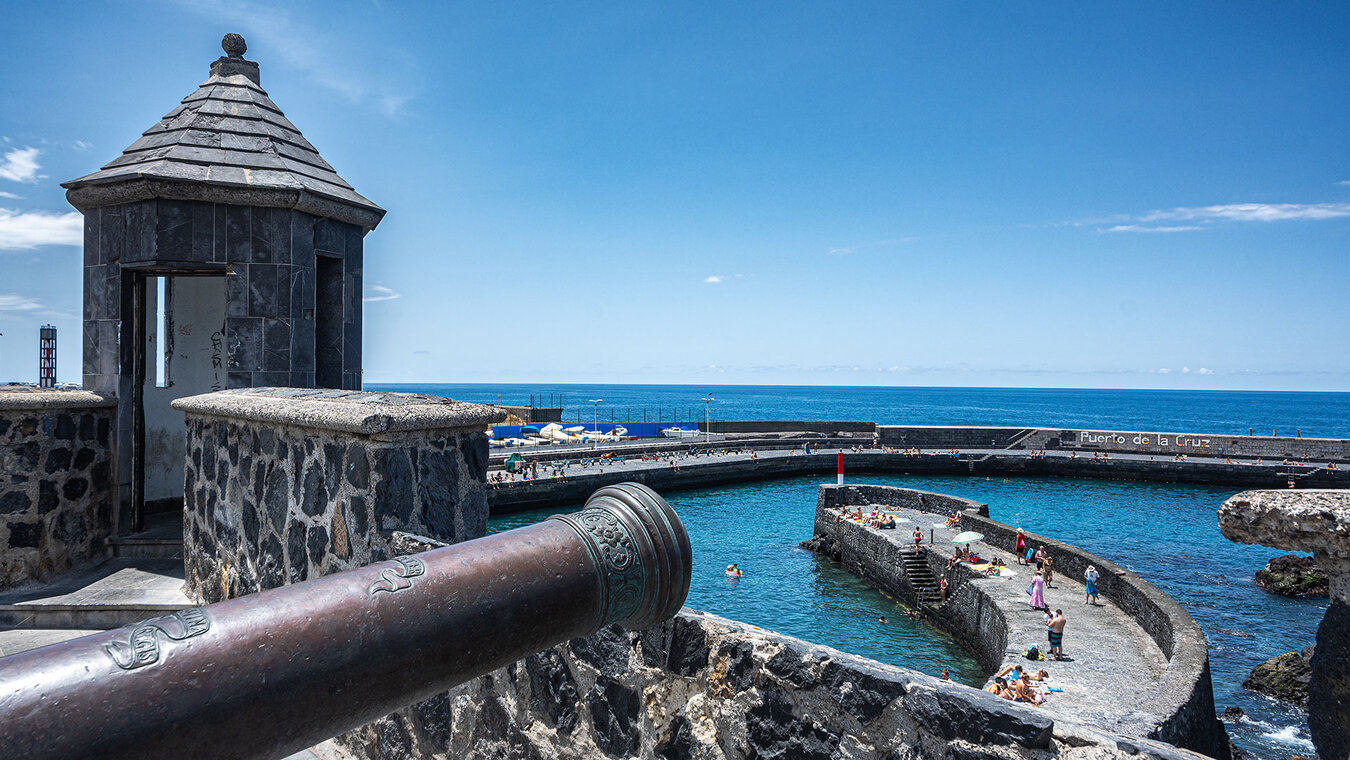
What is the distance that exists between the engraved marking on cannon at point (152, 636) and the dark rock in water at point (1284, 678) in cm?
1896

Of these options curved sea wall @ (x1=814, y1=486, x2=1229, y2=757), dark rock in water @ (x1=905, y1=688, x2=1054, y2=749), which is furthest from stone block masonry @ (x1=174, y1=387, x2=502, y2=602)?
curved sea wall @ (x1=814, y1=486, x2=1229, y2=757)

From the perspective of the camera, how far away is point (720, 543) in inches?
1187

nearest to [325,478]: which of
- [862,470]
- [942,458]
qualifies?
[862,470]

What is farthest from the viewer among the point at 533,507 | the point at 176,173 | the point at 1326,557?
the point at 533,507

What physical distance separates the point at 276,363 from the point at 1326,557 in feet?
21.2

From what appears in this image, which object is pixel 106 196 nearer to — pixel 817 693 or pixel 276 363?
pixel 276 363

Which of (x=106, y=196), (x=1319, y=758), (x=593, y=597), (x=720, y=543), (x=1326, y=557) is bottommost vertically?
(x=720, y=543)

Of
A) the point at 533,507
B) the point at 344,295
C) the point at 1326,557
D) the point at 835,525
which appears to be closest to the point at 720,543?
the point at 835,525

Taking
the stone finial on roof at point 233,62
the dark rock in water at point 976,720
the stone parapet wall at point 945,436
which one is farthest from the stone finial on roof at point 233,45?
the stone parapet wall at point 945,436

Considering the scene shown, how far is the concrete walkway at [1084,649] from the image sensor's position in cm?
1145

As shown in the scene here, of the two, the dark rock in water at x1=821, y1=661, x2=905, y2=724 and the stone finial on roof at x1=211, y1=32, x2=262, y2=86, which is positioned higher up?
the stone finial on roof at x1=211, y1=32, x2=262, y2=86

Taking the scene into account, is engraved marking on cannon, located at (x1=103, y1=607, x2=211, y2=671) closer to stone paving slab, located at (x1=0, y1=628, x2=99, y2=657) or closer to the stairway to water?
stone paving slab, located at (x1=0, y1=628, x2=99, y2=657)

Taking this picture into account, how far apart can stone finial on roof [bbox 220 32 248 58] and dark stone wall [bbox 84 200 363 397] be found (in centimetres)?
197

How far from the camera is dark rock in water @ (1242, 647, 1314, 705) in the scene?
50.1 feet
